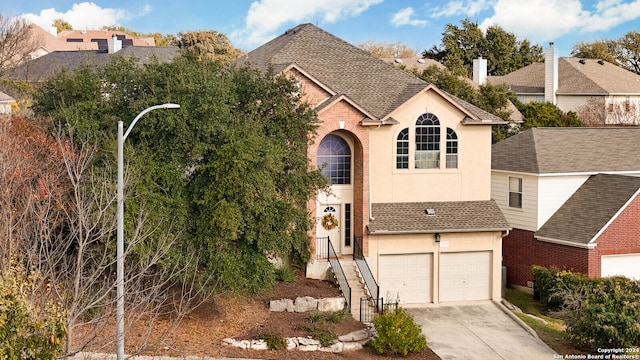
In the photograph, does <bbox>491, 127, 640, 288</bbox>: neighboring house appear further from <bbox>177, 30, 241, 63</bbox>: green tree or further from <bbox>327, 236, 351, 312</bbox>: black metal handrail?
<bbox>177, 30, 241, 63</bbox>: green tree

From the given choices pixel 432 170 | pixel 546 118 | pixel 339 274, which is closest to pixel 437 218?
pixel 432 170

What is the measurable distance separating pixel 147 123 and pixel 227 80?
327 cm

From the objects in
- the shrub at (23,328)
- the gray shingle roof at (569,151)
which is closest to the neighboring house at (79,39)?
the gray shingle roof at (569,151)

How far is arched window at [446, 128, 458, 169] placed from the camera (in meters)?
30.5

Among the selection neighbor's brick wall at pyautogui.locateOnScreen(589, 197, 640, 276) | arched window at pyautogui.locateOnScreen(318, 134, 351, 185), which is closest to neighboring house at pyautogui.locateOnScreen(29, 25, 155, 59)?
arched window at pyautogui.locateOnScreen(318, 134, 351, 185)

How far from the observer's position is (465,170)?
30781 mm

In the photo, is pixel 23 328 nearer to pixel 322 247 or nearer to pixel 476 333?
pixel 476 333

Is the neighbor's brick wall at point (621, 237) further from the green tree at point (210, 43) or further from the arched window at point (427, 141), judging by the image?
the green tree at point (210, 43)

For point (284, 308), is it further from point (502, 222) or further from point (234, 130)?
point (502, 222)

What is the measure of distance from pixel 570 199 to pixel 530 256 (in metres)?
2.93

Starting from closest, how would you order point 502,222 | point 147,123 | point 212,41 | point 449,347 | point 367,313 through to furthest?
point 147,123 < point 449,347 < point 367,313 < point 502,222 < point 212,41

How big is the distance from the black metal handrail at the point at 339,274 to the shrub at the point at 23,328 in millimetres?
15719

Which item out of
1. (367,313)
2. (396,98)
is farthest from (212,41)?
(367,313)

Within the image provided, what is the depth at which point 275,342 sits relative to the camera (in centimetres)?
2212
